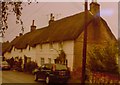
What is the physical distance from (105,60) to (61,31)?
715 centimetres

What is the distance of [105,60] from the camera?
52.6 ft

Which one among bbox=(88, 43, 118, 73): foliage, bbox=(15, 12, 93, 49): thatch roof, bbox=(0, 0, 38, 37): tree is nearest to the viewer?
bbox=(0, 0, 38, 37): tree

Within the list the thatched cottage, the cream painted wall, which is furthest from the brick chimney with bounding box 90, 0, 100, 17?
the cream painted wall

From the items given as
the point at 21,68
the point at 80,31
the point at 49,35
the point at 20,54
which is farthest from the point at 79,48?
the point at 20,54

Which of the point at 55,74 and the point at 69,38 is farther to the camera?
the point at 69,38

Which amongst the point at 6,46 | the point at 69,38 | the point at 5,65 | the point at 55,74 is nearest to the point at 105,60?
the point at 55,74

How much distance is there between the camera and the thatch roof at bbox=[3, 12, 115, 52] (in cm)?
2086

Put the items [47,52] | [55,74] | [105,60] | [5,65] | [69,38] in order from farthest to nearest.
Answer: [5,65]
[47,52]
[69,38]
[55,74]
[105,60]

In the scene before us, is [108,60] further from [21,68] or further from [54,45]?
[21,68]

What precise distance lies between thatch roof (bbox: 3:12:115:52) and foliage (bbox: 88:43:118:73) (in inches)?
148

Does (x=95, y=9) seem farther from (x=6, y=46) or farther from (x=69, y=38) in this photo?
(x=6, y=46)

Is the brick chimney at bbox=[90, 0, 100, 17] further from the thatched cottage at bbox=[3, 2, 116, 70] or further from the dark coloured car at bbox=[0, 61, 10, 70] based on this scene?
the dark coloured car at bbox=[0, 61, 10, 70]

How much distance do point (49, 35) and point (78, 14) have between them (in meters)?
3.78

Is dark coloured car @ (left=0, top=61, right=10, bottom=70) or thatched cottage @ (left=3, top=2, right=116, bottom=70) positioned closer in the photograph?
thatched cottage @ (left=3, top=2, right=116, bottom=70)
